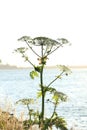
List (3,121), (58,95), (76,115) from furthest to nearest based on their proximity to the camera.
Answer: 1. (76,115)
2. (58,95)
3. (3,121)

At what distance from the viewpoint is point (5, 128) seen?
937cm

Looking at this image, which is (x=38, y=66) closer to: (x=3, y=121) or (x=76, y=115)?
(x=3, y=121)

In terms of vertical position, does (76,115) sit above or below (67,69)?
below

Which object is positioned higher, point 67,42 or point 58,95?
point 67,42

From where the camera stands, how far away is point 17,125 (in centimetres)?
910

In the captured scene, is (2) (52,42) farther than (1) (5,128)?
Yes

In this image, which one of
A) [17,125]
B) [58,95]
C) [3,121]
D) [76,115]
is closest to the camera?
[17,125]

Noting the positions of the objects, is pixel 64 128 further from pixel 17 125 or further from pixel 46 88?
pixel 17 125

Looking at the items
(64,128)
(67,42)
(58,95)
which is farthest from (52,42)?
(64,128)

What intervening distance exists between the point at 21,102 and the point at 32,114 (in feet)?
1.20

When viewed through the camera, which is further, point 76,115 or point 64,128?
Result: point 76,115

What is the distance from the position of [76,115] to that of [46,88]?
40.6m

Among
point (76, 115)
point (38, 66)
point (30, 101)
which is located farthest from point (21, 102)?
point (76, 115)

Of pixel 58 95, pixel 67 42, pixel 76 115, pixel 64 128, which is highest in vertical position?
pixel 67 42
